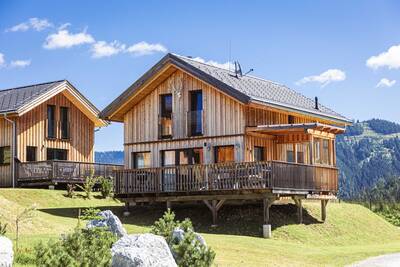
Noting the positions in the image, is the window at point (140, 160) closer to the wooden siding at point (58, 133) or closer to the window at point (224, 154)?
the window at point (224, 154)

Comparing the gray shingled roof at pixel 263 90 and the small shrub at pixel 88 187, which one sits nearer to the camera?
the gray shingled roof at pixel 263 90

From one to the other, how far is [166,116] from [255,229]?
8868 mm

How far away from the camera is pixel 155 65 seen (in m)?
33.7

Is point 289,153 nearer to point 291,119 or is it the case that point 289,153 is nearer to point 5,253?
point 291,119

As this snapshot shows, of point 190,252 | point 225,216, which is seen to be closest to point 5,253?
point 190,252

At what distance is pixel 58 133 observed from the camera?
4591cm

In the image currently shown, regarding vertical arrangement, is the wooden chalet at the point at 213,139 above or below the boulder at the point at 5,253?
above

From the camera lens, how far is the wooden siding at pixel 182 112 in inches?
1267

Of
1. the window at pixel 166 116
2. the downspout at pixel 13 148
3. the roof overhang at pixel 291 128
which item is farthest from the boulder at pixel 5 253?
the downspout at pixel 13 148

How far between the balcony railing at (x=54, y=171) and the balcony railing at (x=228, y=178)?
366 inches

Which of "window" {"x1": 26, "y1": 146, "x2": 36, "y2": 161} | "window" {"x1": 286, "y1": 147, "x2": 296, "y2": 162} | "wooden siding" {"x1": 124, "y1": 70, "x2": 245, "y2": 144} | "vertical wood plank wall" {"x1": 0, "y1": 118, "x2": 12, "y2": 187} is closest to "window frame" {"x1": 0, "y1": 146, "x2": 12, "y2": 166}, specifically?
"vertical wood plank wall" {"x1": 0, "y1": 118, "x2": 12, "y2": 187}

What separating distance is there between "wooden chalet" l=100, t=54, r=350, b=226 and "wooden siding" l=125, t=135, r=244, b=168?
0.16ft

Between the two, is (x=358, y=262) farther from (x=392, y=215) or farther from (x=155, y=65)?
(x=392, y=215)

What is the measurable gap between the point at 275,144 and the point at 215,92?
14.1 feet
